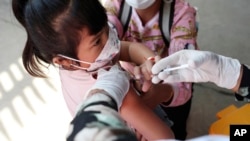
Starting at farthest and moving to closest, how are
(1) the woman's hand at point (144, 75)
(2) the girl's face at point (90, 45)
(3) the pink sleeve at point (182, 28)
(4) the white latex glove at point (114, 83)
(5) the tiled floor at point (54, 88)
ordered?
(5) the tiled floor at point (54, 88), (3) the pink sleeve at point (182, 28), (1) the woman's hand at point (144, 75), (2) the girl's face at point (90, 45), (4) the white latex glove at point (114, 83)

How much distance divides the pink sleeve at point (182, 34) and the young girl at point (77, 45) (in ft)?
0.57

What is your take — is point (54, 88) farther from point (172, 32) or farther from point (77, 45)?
point (77, 45)

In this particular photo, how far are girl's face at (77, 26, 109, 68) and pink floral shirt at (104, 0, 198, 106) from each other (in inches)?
13.1

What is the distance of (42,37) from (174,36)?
54cm

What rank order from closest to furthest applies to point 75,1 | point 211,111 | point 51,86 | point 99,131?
point 99,131
point 75,1
point 211,111
point 51,86

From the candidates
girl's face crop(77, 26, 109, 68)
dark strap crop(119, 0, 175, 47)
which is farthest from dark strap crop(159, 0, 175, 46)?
girl's face crop(77, 26, 109, 68)

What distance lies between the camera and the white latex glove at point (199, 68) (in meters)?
1.11

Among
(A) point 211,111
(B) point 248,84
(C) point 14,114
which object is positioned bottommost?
(A) point 211,111

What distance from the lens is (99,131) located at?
0.58m

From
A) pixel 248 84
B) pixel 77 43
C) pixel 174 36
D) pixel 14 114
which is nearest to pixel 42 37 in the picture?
pixel 77 43

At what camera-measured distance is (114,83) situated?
38.5 inches

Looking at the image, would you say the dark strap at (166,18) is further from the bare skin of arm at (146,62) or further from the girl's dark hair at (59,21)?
Answer: the girl's dark hair at (59,21)

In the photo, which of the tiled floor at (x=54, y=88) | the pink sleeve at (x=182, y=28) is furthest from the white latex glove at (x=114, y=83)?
the tiled floor at (x=54, y=88)

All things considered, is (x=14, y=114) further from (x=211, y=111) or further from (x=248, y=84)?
(x=248, y=84)
